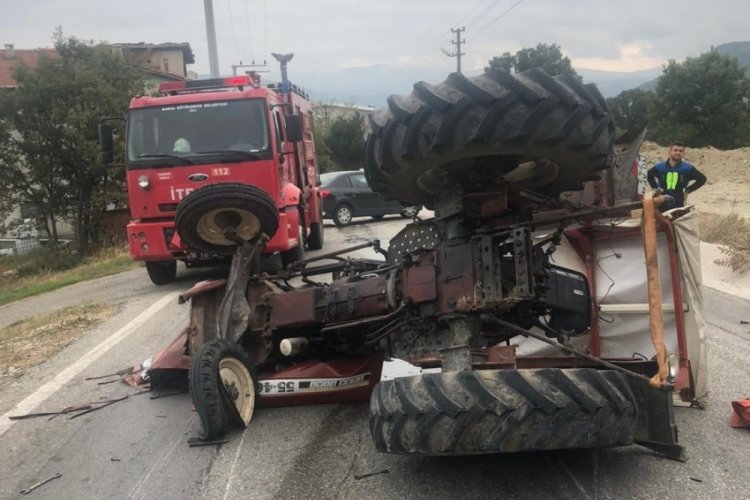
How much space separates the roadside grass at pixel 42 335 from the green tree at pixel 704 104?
4099 cm

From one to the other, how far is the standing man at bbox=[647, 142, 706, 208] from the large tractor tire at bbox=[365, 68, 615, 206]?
19.1ft

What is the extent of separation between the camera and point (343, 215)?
20.5m

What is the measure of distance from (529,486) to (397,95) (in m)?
2.00

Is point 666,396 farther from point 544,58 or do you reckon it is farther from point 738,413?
point 544,58

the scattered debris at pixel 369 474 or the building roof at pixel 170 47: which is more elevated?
the building roof at pixel 170 47

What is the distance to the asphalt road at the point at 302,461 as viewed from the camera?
3385mm

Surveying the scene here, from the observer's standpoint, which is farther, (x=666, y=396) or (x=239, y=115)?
(x=239, y=115)

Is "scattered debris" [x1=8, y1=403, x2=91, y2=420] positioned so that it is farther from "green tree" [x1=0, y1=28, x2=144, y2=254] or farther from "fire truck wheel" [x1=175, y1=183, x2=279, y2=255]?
Answer: "green tree" [x1=0, y1=28, x2=144, y2=254]

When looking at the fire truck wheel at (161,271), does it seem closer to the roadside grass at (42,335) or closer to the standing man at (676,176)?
the roadside grass at (42,335)

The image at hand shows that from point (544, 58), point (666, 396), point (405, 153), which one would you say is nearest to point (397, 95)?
point (405, 153)

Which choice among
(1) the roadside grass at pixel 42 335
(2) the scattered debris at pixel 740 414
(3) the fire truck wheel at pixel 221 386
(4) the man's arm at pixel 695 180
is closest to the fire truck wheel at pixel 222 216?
(3) the fire truck wheel at pixel 221 386

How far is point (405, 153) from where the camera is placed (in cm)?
314

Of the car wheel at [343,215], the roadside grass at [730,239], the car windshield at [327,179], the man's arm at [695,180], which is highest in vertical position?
the car windshield at [327,179]

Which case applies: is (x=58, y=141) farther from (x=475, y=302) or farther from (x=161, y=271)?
(x=475, y=302)
